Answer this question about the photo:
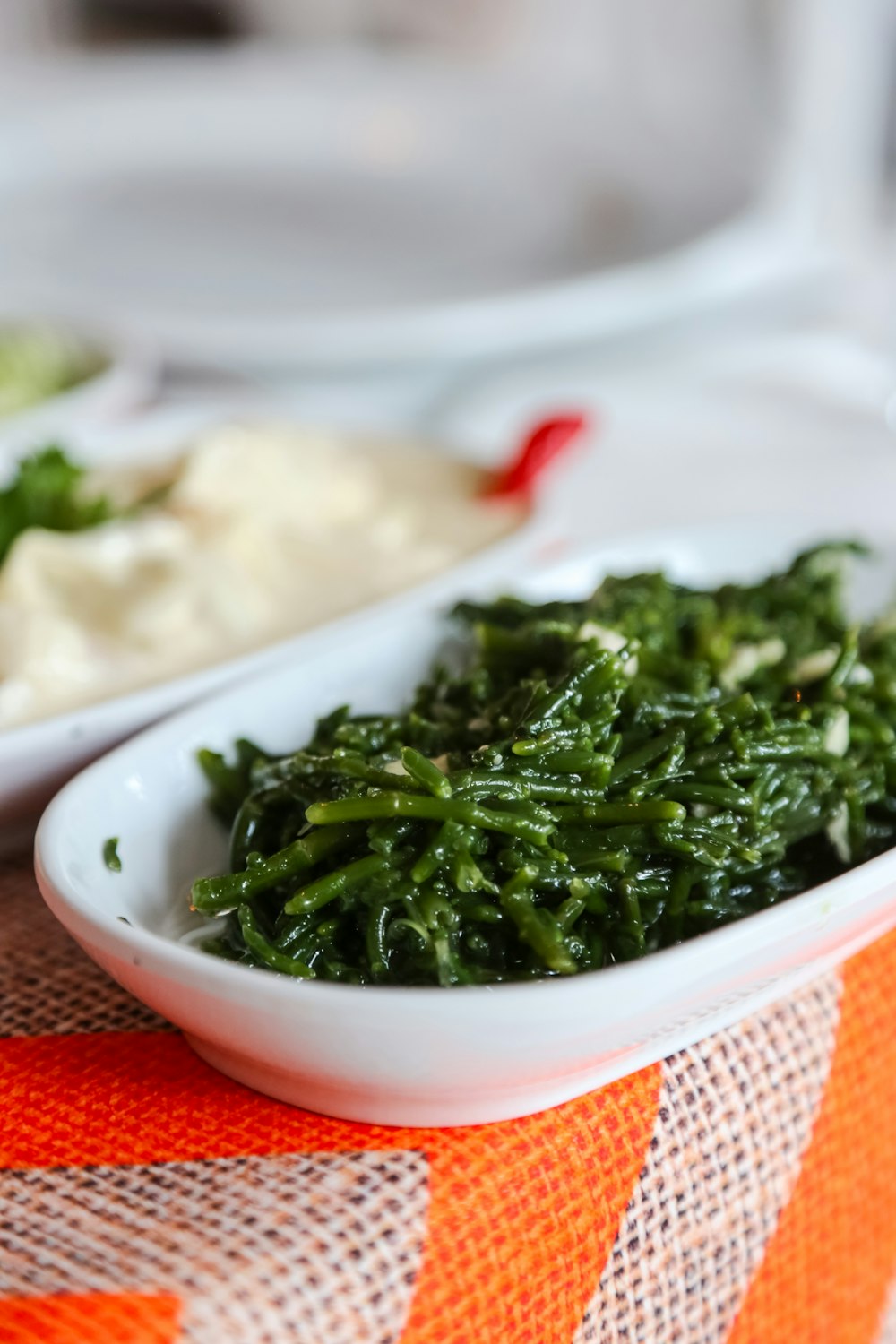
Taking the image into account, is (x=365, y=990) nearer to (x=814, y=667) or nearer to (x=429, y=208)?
(x=814, y=667)

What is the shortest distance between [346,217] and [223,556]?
339 centimetres

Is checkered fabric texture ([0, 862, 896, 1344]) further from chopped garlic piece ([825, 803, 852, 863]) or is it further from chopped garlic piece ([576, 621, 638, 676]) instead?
chopped garlic piece ([576, 621, 638, 676])

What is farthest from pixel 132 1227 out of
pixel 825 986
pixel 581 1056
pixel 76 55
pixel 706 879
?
pixel 76 55

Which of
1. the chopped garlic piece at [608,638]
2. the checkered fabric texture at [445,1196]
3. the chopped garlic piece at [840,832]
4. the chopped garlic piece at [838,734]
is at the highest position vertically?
the chopped garlic piece at [608,638]

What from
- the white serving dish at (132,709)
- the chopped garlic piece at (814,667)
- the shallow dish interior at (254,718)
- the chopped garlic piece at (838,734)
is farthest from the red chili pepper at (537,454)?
the chopped garlic piece at (838,734)

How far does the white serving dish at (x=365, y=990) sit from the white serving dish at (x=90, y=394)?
4.20ft

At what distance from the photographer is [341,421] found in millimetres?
2977

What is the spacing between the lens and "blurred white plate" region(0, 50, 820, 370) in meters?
3.43

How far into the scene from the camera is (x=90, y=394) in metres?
2.88

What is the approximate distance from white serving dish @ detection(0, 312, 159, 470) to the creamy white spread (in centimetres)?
25

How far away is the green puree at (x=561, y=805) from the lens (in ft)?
4.15

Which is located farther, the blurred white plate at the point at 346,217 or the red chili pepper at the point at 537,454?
the blurred white plate at the point at 346,217

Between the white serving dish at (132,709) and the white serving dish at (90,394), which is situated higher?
the white serving dish at (90,394)

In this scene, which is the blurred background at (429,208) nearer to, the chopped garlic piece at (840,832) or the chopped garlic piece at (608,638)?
the chopped garlic piece at (608,638)
